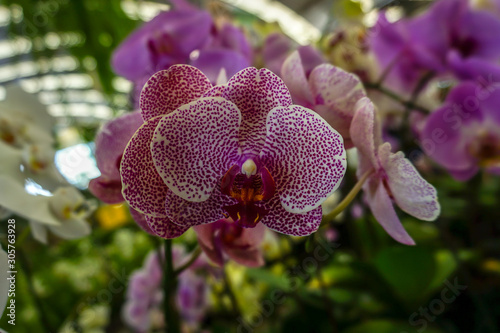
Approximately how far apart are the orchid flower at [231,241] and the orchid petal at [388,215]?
7 cm

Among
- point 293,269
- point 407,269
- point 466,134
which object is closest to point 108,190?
point 293,269

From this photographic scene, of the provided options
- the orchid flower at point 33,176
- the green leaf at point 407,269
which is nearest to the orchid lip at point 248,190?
the orchid flower at point 33,176

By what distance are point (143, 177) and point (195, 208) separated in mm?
30

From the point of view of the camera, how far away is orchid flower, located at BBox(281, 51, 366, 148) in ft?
0.79

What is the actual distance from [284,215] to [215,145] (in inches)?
2.0

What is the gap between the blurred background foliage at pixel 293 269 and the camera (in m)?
0.50

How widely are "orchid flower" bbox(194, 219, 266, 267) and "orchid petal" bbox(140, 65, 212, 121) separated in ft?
0.24

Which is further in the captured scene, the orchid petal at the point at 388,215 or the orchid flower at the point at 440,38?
the orchid flower at the point at 440,38

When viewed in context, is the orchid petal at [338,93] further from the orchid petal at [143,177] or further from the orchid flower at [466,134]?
the orchid flower at [466,134]

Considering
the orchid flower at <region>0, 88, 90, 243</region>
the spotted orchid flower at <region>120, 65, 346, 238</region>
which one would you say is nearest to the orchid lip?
the spotted orchid flower at <region>120, 65, 346, 238</region>

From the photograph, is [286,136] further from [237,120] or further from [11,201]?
[11,201]

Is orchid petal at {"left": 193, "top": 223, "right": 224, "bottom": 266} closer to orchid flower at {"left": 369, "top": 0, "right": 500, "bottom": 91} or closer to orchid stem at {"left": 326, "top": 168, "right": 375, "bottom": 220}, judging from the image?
orchid stem at {"left": 326, "top": 168, "right": 375, "bottom": 220}

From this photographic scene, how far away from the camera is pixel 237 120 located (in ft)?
0.64

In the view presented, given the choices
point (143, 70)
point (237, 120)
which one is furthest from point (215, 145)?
point (143, 70)
